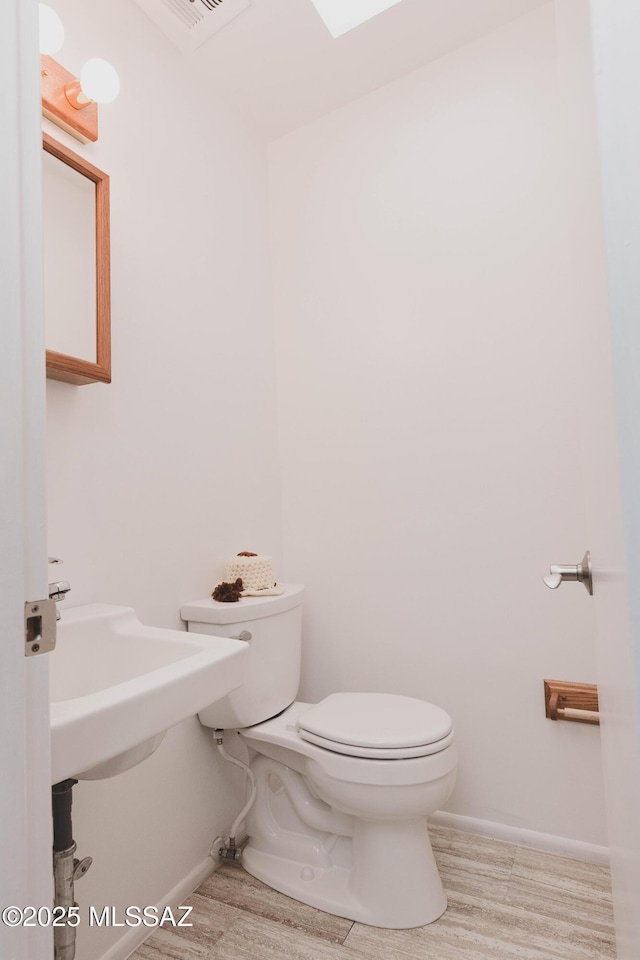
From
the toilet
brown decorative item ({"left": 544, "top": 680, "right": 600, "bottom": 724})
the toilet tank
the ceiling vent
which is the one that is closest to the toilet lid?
the toilet

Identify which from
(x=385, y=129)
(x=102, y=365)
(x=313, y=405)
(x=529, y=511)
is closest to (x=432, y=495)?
(x=529, y=511)

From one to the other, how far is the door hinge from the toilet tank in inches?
32.8

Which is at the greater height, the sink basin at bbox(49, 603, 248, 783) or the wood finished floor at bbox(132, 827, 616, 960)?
the sink basin at bbox(49, 603, 248, 783)

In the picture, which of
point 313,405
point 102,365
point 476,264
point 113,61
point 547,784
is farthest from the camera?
point 313,405

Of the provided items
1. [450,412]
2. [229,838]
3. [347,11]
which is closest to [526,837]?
[229,838]

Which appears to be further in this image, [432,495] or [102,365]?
[432,495]

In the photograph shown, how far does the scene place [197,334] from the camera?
1567 millimetres

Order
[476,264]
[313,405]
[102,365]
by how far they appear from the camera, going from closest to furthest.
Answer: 1. [102,365]
2. [476,264]
3. [313,405]

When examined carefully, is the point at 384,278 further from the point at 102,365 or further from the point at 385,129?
the point at 102,365

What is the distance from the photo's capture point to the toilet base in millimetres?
1251

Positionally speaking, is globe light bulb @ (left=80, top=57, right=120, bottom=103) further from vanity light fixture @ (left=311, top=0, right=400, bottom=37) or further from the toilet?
the toilet

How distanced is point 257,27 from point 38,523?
5.49 ft

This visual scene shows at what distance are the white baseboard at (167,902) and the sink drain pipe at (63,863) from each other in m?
0.37

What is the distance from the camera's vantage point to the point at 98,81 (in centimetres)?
111
